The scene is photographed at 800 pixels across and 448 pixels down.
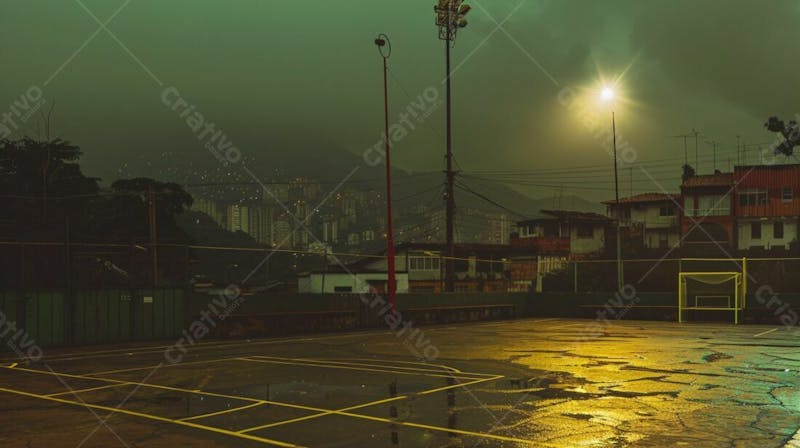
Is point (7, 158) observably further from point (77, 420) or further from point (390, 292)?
point (77, 420)

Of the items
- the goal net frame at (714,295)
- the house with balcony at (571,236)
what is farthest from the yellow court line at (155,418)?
the house with balcony at (571,236)

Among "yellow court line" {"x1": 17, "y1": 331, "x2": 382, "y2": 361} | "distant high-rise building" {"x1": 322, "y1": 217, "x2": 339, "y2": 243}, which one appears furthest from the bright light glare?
"distant high-rise building" {"x1": 322, "y1": 217, "x2": 339, "y2": 243}

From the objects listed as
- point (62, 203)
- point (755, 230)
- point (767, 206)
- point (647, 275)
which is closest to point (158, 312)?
point (62, 203)

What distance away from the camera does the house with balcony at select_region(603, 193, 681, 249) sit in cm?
7056

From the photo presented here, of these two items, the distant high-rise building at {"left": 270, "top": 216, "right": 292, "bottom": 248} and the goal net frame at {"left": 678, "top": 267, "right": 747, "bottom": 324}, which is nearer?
the goal net frame at {"left": 678, "top": 267, "right": 747, "bottom": 324}

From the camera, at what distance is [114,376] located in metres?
13.0

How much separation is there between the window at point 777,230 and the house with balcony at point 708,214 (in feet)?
10.1

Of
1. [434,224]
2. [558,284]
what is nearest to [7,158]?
[558,284]

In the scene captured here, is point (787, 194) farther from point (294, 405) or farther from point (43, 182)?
point (294, 405)

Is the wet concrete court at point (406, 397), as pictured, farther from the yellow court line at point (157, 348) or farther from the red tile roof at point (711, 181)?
the red tile roof at point (711, 181)

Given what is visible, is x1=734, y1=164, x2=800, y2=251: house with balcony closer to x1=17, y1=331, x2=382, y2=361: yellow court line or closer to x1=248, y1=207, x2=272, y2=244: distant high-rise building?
x1=17, y1=331, x2=382, y2=361: yellow court line

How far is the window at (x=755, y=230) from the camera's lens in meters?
63.5

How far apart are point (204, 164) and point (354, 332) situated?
137496 millimetres

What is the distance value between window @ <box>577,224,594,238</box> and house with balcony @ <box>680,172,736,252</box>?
376 inches
